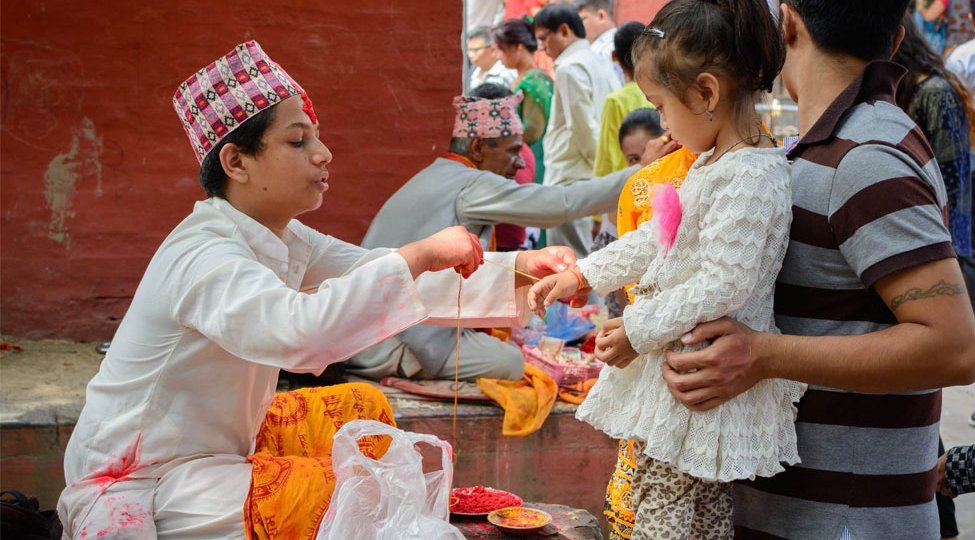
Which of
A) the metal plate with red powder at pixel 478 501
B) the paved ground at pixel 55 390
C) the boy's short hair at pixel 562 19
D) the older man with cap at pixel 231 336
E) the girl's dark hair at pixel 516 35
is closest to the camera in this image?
the older man with cap at pixel 231 336

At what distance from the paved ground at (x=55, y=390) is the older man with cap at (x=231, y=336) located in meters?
1.96

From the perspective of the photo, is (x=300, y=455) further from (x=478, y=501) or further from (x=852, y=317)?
(x=852, y=317)

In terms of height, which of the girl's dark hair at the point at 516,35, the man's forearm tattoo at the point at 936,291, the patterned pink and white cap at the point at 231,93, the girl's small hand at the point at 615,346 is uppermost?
the girl's dark hair at the point at 516,35

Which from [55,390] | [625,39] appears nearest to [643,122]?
[625,39]

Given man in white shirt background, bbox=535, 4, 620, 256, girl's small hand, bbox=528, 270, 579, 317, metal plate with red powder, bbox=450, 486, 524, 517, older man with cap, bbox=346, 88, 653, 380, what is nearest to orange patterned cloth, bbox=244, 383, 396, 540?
metal plate with red powder, bbox=450, 486, 524, 517

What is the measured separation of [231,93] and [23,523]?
1.55 m

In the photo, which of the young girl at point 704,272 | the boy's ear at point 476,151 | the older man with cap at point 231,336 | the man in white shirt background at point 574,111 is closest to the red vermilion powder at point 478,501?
the older man with cap at point 231,336

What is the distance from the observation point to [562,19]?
9039 mm

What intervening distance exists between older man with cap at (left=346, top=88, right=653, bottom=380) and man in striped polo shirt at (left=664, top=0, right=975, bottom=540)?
2994 millimetres

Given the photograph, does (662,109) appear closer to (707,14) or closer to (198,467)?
(707,14)

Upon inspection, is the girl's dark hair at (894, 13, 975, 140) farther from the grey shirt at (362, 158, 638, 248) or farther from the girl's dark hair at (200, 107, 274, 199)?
the girl's dark hair at (200, 107, 274, 199)

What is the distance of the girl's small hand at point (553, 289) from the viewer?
2.85 metres

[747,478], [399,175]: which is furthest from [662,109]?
[399,175]

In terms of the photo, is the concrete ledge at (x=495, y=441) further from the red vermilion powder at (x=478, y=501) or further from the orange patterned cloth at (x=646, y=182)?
the orange patterned cloth at (x=646, y=182)
